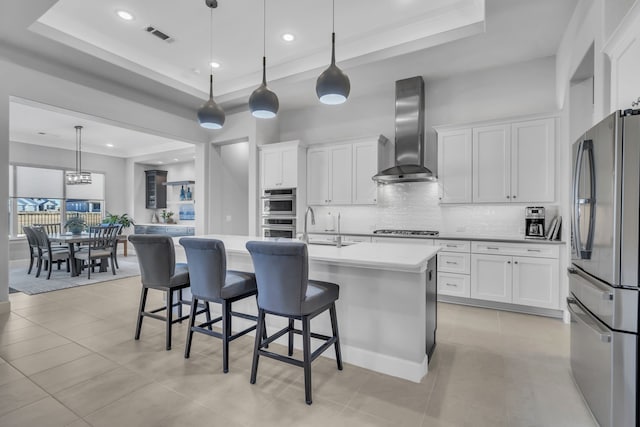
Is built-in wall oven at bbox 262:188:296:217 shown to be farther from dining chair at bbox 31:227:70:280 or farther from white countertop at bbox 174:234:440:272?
dining chair at bbox 31:227:70:280

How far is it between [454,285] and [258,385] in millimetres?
2874

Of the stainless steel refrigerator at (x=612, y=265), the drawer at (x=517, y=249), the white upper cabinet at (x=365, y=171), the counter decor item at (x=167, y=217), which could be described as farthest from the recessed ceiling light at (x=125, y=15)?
the counter decor item at (x=167, y=217)

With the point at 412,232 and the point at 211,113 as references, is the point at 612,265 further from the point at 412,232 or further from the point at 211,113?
the point at 211,113

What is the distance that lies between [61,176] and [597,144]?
35.7 ft

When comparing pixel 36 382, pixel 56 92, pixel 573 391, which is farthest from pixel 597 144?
pixel 56 92

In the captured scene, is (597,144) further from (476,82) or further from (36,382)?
(36,382)

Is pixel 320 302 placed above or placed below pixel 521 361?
above

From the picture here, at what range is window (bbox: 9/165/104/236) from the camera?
25.0ft

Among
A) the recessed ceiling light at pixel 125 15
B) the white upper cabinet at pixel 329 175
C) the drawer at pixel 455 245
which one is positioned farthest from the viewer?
the white upper cabinet at pixel 329 175

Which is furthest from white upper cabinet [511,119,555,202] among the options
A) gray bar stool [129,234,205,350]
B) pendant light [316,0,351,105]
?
gray bar stool [129,234,205,350]

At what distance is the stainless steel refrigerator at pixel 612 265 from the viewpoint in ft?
4.93

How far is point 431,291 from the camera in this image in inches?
102

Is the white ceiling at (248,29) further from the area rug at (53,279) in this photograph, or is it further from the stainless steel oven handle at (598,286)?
the area rug at (53,279)

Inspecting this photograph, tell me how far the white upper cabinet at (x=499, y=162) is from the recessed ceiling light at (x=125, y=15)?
4.00 meters
